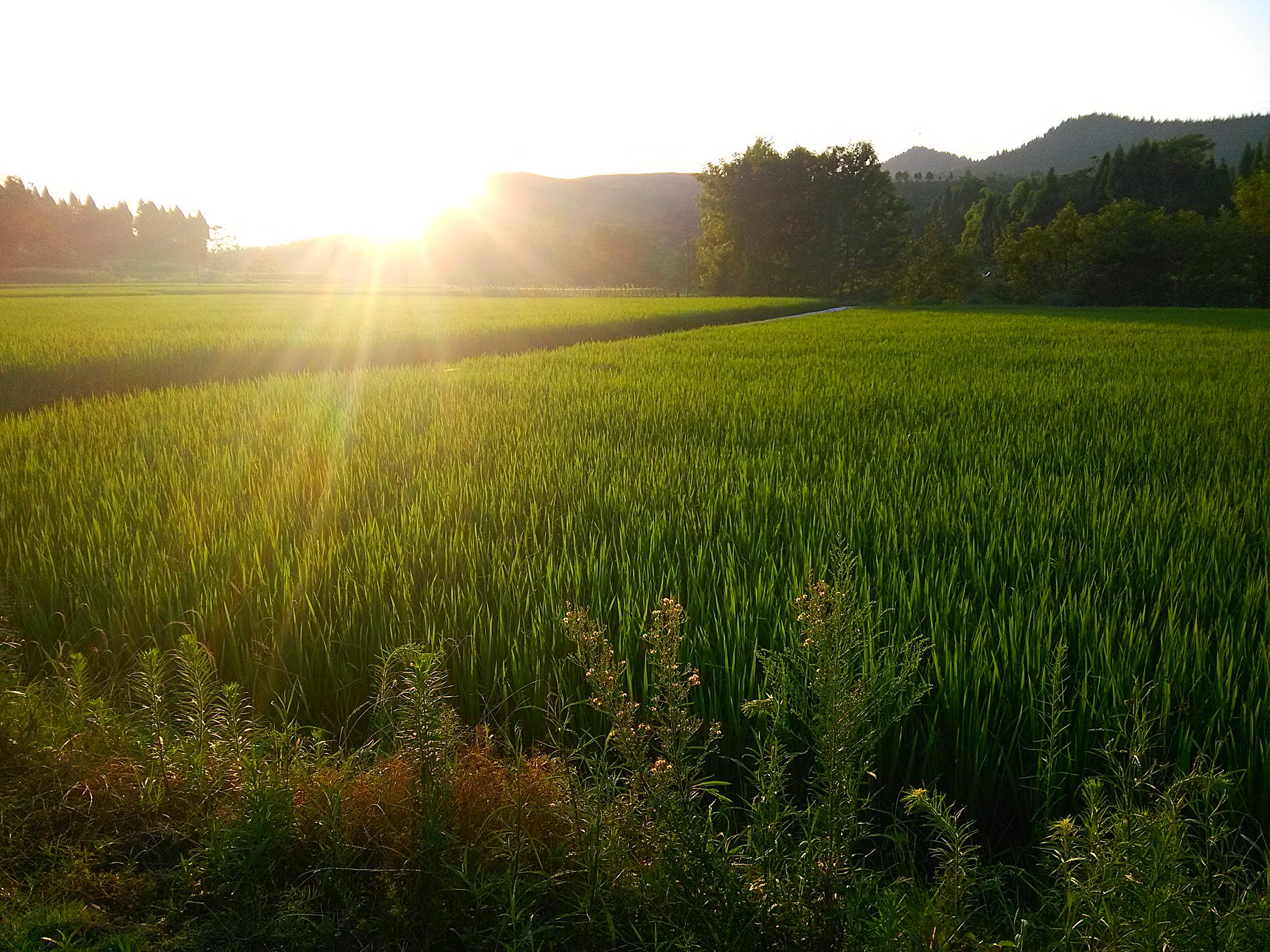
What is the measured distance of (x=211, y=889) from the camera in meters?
1.30

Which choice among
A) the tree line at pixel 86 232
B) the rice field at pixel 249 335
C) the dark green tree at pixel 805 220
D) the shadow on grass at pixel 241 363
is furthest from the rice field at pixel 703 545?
the tree line at pixel 86 232

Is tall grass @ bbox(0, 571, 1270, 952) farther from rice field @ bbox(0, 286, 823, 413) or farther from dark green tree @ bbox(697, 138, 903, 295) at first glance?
dark green tree @ bbox(697, 138, 903, 295)

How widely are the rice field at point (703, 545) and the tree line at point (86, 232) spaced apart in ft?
204

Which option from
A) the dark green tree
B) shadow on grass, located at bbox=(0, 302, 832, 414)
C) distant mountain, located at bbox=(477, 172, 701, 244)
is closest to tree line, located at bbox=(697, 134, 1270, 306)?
the dark green tree

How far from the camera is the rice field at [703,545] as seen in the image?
170 cm

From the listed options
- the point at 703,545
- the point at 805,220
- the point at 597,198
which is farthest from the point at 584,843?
the point at 597,198

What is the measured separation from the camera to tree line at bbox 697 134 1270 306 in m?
34.4

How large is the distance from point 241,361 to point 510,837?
10806 mm

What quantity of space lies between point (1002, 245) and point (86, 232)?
270ft

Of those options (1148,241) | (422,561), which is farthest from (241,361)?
(1148,241)

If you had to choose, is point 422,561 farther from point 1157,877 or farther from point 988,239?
point 988,239

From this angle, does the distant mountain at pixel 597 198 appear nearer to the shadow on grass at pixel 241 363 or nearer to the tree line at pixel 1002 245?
the tree line at pixel 1002 245

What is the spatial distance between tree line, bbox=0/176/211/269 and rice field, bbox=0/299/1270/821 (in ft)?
204

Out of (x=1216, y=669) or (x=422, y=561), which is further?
(x=422, y=561)
